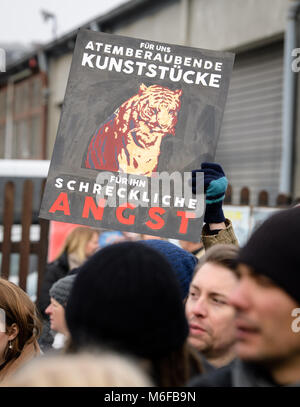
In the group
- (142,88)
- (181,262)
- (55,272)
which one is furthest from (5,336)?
(55,272)

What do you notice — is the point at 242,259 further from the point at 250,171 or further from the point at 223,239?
the point at 250,171

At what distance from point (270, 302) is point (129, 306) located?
11.9 inches

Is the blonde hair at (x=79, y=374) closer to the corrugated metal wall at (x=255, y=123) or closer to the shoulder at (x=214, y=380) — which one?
the shoulder at (x=214, y=380)

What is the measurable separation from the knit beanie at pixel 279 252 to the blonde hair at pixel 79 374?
1.44 ft

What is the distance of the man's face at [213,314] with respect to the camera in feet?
6.80

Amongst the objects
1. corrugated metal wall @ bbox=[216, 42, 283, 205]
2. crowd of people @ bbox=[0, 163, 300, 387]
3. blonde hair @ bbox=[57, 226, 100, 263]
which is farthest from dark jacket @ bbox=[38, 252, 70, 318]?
corrugated metal wall @ bbox=[216, 42, 283, 205]

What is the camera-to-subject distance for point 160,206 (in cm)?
234

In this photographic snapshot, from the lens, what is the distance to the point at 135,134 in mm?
2428

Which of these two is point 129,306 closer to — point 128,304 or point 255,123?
point 128,304

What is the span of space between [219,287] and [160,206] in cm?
41

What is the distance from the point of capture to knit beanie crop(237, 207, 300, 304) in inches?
52.5

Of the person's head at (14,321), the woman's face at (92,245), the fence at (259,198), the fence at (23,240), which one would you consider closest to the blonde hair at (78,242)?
the woman's face at (92,245)

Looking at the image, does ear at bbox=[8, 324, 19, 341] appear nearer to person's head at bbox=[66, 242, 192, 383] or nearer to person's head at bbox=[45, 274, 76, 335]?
person's head at bbox=[45, 274, 76, 335]

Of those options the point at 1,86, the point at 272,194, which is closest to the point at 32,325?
the point at 272,194
